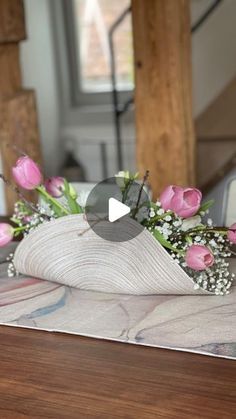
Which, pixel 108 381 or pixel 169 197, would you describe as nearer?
pixel 108 381

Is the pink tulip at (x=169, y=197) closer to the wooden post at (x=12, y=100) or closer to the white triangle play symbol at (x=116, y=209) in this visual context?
the white triangle play symbol at (x=116, y=209)

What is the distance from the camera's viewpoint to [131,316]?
4.22 feet

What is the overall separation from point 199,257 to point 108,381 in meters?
0.32

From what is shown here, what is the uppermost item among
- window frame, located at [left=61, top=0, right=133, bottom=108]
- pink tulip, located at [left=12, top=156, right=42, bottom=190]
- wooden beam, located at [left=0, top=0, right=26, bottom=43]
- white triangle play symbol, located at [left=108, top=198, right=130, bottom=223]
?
wooden beam, located at [left=0, top=0, right=26, bottom=43]

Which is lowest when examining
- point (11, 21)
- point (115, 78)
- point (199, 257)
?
point (115, 78)

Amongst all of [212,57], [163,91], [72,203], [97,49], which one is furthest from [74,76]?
[72,203]

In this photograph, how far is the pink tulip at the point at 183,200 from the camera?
1.32 metres

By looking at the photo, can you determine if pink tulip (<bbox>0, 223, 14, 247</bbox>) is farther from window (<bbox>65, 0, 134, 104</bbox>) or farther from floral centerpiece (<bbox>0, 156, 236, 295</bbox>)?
window (<bbox>65, 0, 134, 104</bbox>)

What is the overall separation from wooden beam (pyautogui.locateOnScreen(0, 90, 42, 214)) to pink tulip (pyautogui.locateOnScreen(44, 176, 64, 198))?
0.98 m

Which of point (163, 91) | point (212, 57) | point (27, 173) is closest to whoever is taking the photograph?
point (27, 173)

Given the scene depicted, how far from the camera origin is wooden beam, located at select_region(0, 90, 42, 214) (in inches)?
101

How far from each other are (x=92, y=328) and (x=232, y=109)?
10.8ft
